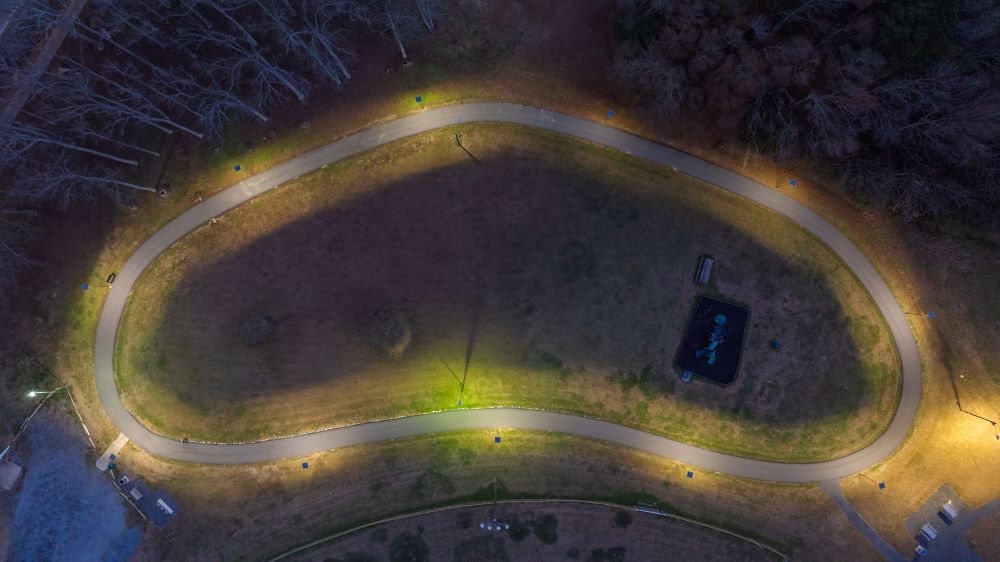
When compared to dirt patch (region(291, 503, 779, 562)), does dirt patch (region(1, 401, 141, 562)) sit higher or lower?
lower

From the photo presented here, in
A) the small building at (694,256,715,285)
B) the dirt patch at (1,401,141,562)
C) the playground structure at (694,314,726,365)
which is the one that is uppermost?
the small building at (694,256,715,285)

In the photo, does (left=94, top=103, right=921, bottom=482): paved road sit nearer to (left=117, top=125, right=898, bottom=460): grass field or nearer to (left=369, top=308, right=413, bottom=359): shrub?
(left=117, top=125, right=898, bottom=460): grass field

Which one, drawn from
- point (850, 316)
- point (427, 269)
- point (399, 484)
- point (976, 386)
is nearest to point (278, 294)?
A: point (427, 269)

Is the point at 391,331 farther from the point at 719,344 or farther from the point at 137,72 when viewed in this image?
the point at 137,72

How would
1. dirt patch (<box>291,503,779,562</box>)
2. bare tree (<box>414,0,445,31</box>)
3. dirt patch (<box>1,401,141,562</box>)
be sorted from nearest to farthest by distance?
bare tree (<box>414,0,445,31</box>), dirt patch (<box>1,401,141,562</box>), dirt patch (<box>291,503,779,562</box>)

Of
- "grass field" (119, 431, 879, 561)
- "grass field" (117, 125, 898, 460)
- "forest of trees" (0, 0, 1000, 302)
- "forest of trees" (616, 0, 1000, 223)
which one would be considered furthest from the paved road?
"forest of trees" (616, 0, 1000, 223)

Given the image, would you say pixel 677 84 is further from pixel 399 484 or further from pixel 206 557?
pixel 206 557
